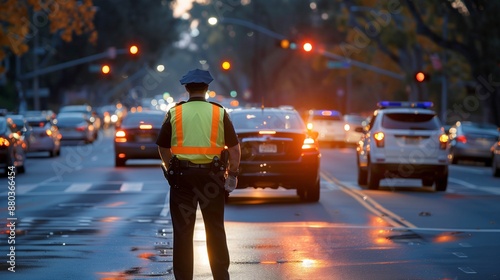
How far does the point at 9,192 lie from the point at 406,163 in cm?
808

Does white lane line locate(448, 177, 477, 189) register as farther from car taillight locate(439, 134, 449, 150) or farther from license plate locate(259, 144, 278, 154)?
license plate locate(259, 144, 278, 154)

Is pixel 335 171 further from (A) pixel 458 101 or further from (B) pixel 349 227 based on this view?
(A) pixel 458 101

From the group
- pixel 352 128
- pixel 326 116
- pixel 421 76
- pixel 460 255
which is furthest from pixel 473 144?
pixel 460 255

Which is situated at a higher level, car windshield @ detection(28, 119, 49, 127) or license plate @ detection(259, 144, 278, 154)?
car windshield @ detection(28, 119, 49, 127)

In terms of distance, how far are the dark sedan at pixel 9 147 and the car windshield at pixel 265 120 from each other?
9.77m

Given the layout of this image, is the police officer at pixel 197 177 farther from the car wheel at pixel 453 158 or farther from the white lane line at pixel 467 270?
the car wheel at pixel 453 158

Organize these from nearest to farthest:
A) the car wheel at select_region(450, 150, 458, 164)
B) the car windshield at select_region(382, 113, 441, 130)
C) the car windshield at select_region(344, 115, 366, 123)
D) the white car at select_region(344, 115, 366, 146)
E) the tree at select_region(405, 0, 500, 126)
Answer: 1. the car windshield at select_region(382, 113, 441, 130)
2. the car wheel at select_region(450, 150, 458, 164)
3. the tree at select_region(405, 0, 500, 126)
4. the white car at select_region(344, 115, 366, 146)
5. the car windshield at select_region(344, 115, 366, 123)

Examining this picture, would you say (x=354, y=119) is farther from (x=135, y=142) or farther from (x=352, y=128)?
(x=135, y=142)

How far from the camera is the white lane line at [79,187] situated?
81.1 feet

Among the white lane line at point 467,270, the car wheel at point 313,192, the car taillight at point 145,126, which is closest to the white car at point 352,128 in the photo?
the car taillight at point 145,126

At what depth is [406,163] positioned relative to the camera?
24.4 metres

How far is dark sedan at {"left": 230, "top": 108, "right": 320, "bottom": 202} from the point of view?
20.2m

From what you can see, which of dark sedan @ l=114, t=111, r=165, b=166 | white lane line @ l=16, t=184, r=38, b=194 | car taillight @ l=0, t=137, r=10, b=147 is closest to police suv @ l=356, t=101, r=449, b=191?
white lane line @ l=16, t=184, r=38, b=194

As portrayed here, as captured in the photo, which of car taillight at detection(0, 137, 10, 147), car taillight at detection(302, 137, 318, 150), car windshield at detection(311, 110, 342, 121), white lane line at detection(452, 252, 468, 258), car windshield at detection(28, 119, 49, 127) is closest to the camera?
white lane line at detection(452, 252, 468, 258)
